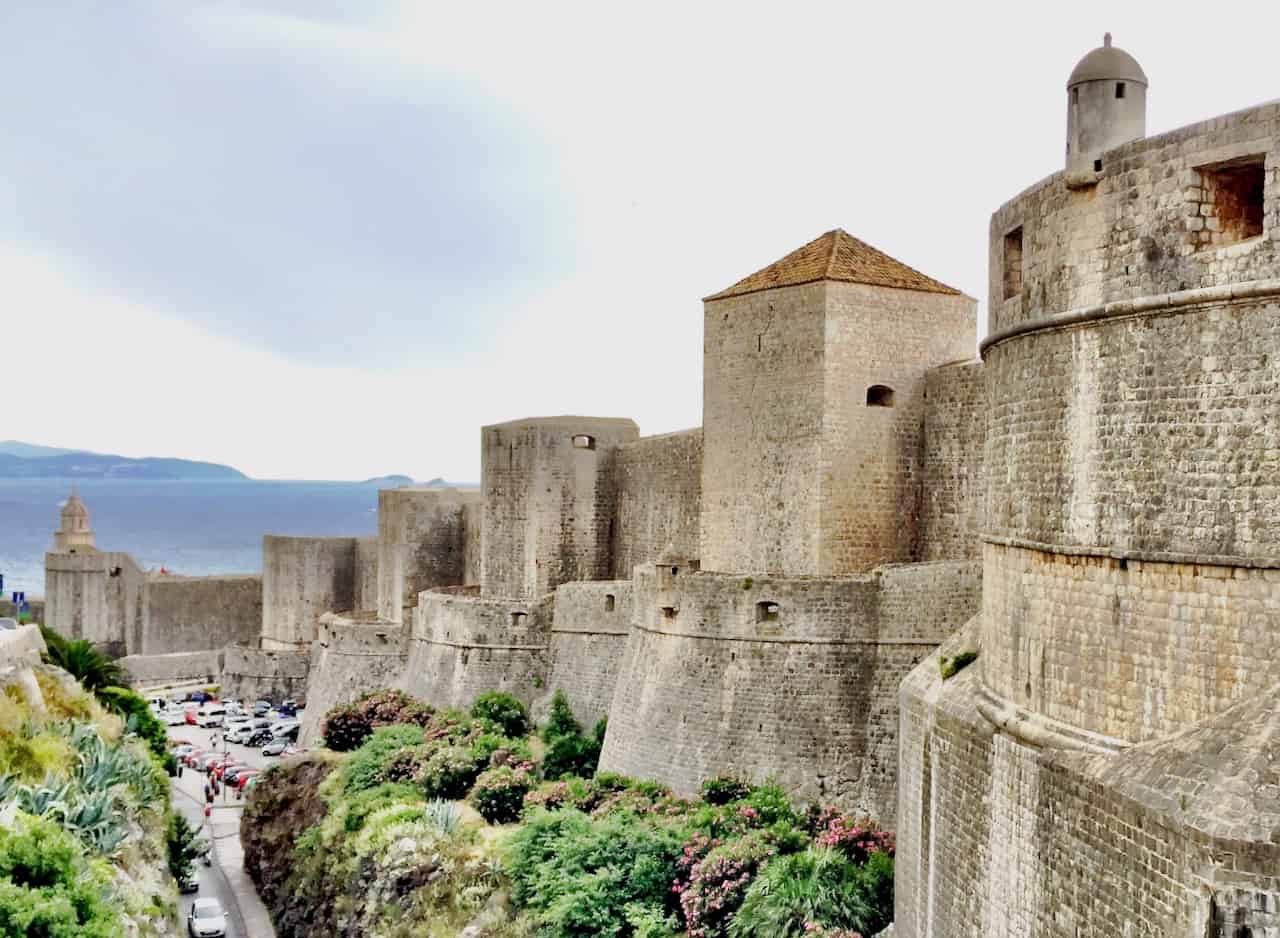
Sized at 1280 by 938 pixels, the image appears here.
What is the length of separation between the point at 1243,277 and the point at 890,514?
11985 mm

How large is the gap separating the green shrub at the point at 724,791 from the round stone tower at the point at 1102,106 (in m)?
11.3

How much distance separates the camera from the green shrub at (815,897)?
15.7 meters

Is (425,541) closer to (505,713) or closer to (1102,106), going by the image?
(505,713)

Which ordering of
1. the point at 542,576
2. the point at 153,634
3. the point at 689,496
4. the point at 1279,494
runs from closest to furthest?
the point at 1279,494
the point at 689,496
the point at 542,576
the point at 153,634

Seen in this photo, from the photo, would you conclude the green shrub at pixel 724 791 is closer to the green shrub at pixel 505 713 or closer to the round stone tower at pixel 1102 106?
the green shrub at pixel 505 713

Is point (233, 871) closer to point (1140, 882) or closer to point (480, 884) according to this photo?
point (480, 884)

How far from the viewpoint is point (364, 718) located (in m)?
28.8

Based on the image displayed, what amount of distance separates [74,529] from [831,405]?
141 feet

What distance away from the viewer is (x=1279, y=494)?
909 centimetres

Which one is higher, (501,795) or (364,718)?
(364,718)

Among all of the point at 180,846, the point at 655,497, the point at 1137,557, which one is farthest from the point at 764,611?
the point at 180,846

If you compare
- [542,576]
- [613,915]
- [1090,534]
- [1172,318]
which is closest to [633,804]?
[613,915]

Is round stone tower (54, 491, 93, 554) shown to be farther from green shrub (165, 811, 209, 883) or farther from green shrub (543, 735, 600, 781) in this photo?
green shrub (543, 735, 600, 781)

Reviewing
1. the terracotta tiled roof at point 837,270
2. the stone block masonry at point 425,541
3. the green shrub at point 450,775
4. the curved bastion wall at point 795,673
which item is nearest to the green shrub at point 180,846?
the green shrub at point 450,775
